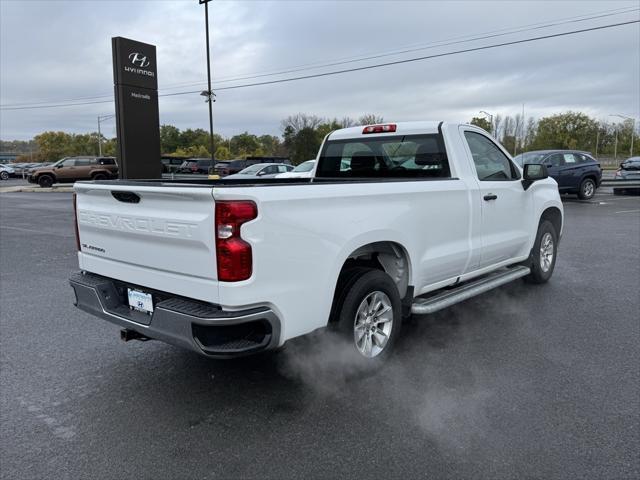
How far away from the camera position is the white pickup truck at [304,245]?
2.97 m

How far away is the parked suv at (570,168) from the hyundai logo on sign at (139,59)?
1273cm

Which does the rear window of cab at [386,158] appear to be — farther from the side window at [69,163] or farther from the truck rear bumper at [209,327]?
the side window at [69,163]

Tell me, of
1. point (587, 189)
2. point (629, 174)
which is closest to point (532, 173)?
point (587, 189)

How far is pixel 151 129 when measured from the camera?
50.8 feet

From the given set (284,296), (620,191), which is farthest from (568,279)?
(620,191)

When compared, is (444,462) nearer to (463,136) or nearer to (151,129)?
(463,136)

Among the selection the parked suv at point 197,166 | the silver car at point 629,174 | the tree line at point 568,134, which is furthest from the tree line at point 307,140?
the silver car at point 629,174

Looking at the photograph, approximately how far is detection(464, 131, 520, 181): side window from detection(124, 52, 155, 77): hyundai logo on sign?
40.3 feet

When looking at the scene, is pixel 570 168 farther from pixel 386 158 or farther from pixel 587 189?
pixel 386 158

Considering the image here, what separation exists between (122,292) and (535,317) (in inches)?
157

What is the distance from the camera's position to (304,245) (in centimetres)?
321

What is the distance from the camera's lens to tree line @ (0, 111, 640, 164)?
6975 centimetres

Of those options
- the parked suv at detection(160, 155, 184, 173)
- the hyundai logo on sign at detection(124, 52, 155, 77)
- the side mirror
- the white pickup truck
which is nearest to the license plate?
the white pickup truck

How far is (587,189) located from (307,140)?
47.4 meters
